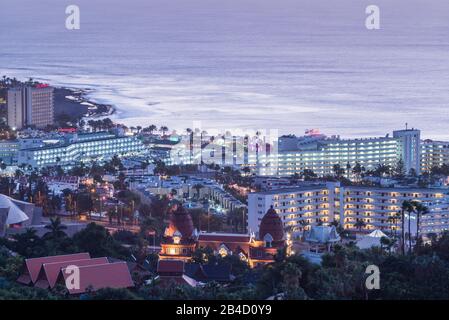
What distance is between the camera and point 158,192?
17.2 metres

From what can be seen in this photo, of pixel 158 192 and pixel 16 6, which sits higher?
pixel 16 6

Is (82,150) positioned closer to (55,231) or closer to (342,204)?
(342,204)

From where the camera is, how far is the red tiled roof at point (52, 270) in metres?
9.84

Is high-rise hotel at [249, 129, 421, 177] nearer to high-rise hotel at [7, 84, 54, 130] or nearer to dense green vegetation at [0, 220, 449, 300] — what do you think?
high-rise hotel at [7, 84, 54, 130]

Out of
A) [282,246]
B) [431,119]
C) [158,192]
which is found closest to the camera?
[282,246]

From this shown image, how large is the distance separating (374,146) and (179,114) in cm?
788

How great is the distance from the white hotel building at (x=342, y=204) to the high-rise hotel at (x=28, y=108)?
1138 cm

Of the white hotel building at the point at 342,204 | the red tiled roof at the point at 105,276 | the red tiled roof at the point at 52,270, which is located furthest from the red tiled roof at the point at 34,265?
the white hotel building at the point at 342,204

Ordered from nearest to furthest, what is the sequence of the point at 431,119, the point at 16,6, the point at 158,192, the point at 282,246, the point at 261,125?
the point at 282,246
the point at 158,192
the point at 261,125
the point at 431,119
the point at 16,6

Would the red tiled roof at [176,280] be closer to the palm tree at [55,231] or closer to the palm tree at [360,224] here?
the palm tree at [55,231]

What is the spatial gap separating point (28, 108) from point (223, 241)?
14.7 m
